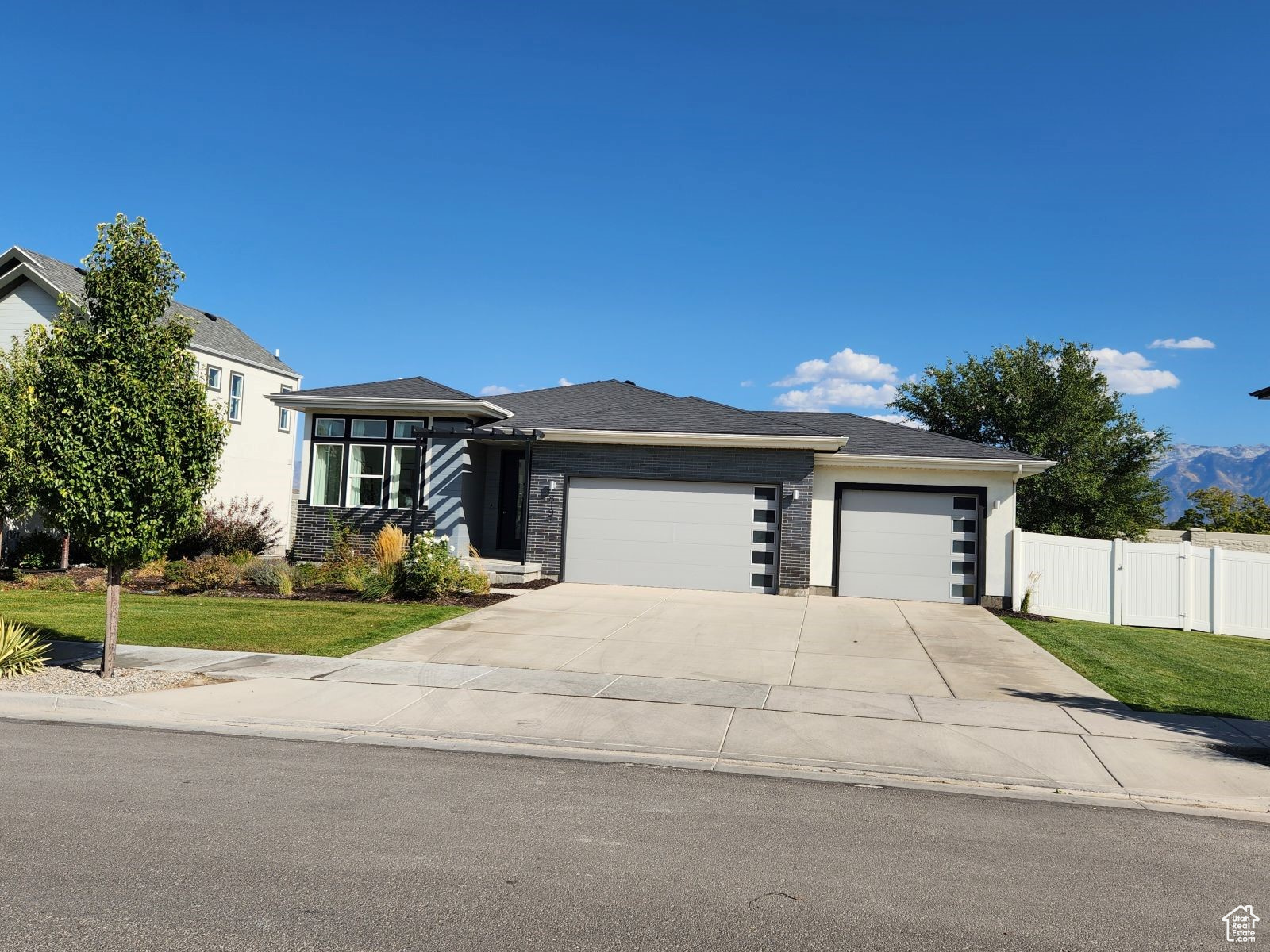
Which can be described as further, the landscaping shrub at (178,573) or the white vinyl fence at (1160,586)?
the landscaping shrub at (178,573)

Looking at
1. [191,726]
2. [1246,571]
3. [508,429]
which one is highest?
[508,429]

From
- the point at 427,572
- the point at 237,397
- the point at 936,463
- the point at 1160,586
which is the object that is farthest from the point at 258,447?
the point at 1160,586

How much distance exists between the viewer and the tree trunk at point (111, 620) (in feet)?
33.6

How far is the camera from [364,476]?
70.1 ft

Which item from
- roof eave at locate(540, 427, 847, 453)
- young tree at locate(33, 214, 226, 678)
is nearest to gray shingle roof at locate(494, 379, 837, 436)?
roof eave at locate(540, 427, 847, 453)

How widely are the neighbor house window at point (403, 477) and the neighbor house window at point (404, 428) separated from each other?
0.26m

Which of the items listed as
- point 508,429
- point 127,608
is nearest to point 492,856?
point 127,608

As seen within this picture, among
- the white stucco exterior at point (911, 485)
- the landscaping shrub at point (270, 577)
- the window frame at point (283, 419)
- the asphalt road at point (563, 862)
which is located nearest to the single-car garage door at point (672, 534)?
the white stucco exterior at point (911, 485)

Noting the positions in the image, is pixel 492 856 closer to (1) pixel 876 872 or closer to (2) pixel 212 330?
(1) pixel 876 872

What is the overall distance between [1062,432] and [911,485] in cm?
1569

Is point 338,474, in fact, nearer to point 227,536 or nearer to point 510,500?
point 227,536

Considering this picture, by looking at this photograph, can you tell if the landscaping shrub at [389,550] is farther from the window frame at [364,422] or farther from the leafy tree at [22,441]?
the leafy tree at [22,441]

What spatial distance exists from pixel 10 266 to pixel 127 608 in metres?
14.5

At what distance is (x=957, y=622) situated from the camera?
1623 centimetres
